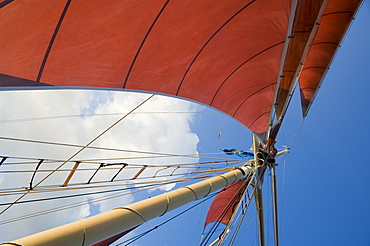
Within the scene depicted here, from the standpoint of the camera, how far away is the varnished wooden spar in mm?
1870

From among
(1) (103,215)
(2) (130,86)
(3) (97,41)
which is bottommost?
(1) (103,215)

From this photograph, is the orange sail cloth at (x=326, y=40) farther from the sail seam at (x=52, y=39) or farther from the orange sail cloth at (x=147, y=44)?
the sail seam at (x=52, y=39)

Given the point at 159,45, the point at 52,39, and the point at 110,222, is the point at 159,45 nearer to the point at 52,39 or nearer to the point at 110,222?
the point at 52,39

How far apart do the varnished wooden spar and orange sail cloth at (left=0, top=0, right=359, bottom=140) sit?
2044 millimetres

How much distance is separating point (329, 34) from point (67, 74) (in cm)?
817

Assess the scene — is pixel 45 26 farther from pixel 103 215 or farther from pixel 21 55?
pixel 103 215

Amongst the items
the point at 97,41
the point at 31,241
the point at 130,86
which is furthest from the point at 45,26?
the point at 31,241

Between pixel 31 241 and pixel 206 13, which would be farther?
pixel 206 13

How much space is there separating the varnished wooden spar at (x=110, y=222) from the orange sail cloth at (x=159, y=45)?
2.04m

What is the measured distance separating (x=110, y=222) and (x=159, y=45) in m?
3.22

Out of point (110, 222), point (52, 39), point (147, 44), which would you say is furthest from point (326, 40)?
point (110, 222)

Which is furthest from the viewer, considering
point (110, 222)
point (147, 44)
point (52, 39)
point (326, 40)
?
point (326, 40)

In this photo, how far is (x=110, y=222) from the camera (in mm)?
2412

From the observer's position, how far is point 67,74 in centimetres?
381
